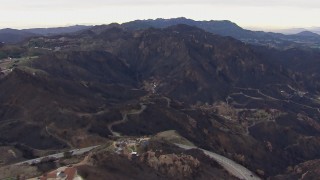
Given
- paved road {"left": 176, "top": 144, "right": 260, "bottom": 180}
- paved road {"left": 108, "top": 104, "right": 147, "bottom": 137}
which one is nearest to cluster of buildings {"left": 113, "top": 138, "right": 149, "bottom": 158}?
paved road {"left": 176, "top": 144, "right": 260, "bottom": 180}

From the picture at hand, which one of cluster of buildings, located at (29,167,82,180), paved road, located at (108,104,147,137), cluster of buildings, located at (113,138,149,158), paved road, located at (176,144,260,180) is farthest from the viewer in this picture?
paved road, located at (108,104,147,137)

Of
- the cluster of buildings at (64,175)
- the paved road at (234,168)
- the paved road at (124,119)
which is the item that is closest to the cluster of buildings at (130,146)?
the paved road at (234,168)

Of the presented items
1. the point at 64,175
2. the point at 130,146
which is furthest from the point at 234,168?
the point at 64,175

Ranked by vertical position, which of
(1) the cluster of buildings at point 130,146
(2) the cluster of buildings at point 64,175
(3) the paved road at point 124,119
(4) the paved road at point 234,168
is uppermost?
(2) the cluster of buildings at point 64,175

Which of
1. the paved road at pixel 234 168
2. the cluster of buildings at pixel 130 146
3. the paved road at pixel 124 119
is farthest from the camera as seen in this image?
the paved road at pixel 124 119

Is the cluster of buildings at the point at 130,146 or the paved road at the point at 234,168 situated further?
the paved road at the point at 234,168

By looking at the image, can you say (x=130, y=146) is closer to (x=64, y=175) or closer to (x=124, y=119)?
(x=64, y=175)

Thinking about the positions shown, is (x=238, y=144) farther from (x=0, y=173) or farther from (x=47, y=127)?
(x=0, y=173)

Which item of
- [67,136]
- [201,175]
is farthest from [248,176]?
[67,136]

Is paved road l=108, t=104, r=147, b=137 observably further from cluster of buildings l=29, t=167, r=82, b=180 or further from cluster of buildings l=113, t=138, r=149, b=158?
cluster of buildings l=29, t=167, r=82, b=180

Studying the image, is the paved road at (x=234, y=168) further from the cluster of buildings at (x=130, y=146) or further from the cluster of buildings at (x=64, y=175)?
the cluster of buildings at (x=64, y=175)

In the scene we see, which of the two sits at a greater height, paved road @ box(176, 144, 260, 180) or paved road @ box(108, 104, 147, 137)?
paved road @ box(108, 104, 147, 137)
